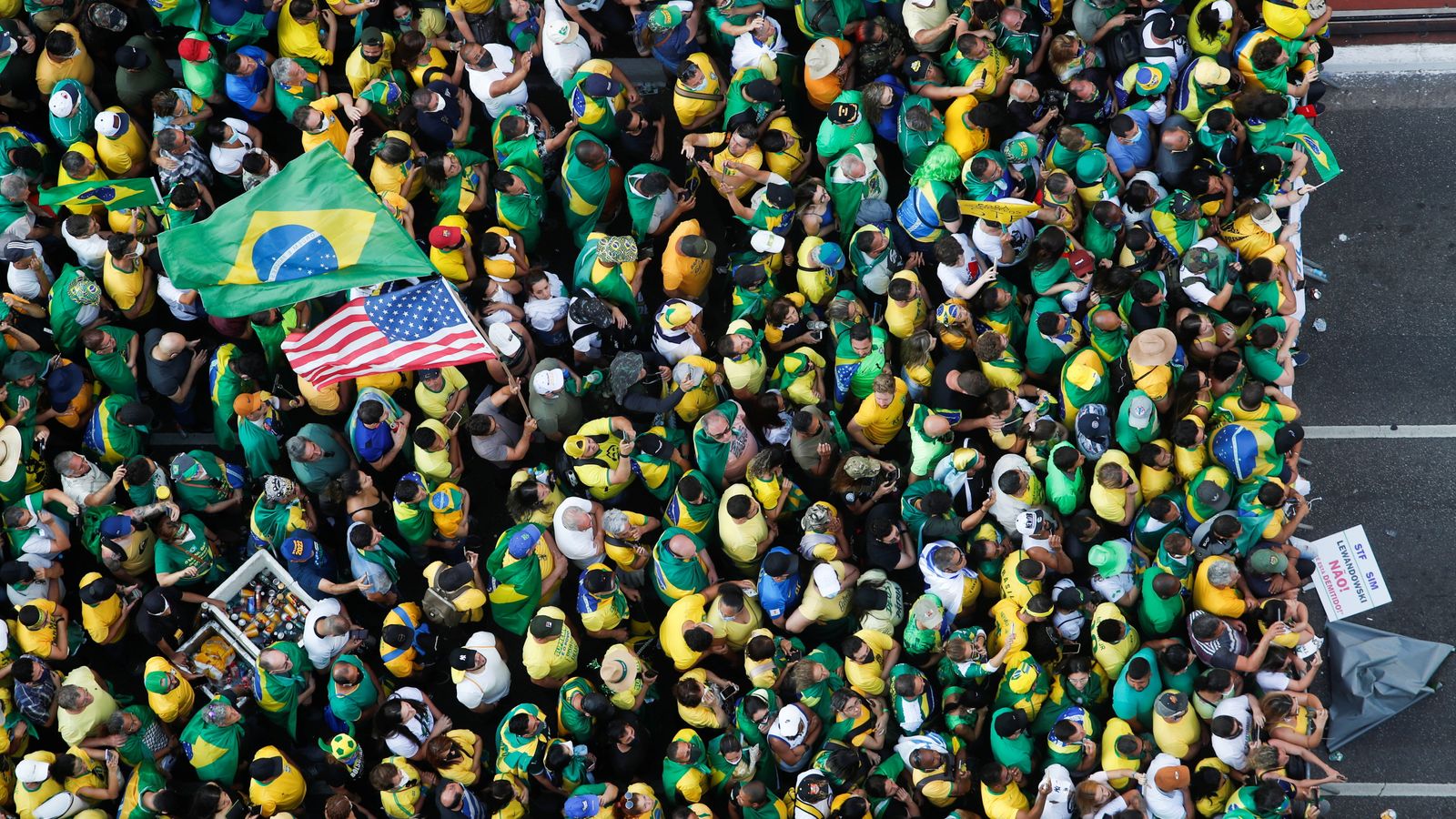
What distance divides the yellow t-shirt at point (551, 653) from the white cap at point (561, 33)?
5.03 meters

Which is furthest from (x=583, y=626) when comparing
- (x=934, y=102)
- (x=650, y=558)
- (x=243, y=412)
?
(x=934, y=102)

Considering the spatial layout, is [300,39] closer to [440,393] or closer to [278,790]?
[440,393]

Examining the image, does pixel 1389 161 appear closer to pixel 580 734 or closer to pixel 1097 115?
pixel 1097 115

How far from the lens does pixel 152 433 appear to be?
1466 centimetres

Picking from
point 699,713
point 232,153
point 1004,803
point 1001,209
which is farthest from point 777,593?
point 232,153

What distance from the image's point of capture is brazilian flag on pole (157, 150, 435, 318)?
39.5ft

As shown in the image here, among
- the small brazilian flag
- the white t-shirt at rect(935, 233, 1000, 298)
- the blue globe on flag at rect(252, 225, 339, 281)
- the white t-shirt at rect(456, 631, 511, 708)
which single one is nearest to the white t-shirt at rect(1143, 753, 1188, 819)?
the white t-shirt at rect(935, 233, 1000, 298)

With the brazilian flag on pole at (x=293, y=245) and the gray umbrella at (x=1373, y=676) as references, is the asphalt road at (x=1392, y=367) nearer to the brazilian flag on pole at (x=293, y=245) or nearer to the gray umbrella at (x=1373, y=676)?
the gray umbrella at (x=1373, y=676)

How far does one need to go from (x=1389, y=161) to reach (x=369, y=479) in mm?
9563

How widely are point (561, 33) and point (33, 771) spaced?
7.42 m

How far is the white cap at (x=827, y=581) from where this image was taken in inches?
491

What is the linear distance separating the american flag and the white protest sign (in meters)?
7.01

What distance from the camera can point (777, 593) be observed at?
12.7m

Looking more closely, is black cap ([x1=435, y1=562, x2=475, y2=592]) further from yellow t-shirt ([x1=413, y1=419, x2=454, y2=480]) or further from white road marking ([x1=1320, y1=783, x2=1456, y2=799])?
white road marking ([x1=1320, y1=783, x2=1456, y2=799])
